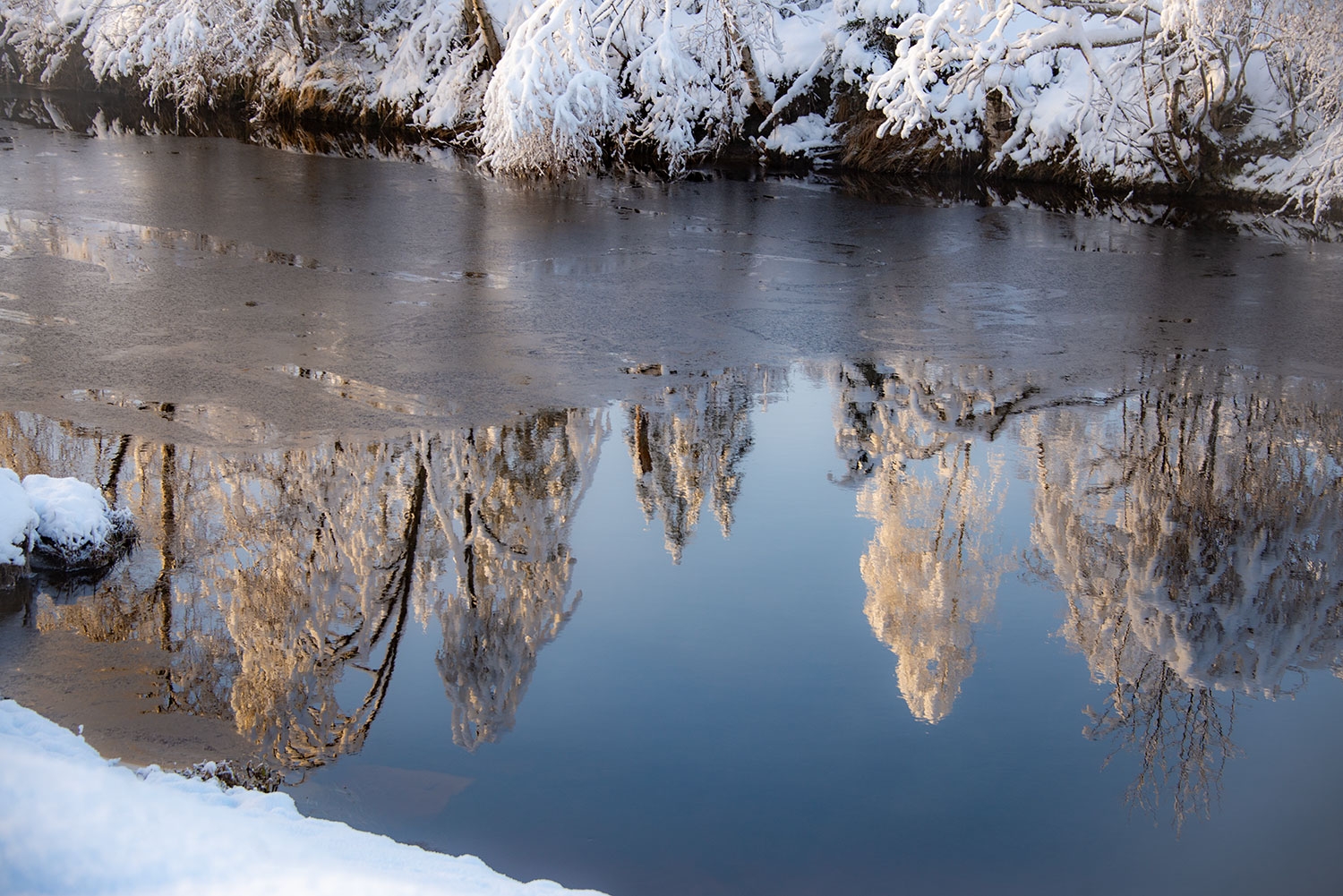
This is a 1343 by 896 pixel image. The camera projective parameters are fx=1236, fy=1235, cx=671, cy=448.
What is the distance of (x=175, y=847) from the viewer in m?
2.98

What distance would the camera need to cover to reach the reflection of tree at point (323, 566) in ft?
13.7

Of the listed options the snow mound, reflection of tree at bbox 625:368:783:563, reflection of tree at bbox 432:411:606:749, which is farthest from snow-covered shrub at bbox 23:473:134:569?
reflection of tree at bbox 625:368:783:563

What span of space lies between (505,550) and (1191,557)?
9.82ft

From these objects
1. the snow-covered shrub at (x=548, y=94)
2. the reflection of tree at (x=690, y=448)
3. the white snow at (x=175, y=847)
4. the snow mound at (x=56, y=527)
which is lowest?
the white snow at (x=175, y=847)

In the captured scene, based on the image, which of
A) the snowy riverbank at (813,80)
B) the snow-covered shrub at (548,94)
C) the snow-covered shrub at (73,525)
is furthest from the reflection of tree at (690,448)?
the snowy riverbank at (813,80)

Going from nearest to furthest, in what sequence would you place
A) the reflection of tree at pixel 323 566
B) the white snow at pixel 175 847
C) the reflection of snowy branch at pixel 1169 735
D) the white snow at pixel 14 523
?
the white snow at pixel 175 847 < the reflection of snowy branch at pixel 1169 735 < the reflection of tree at pixel 323 566 < the white snow at pixel 14 523

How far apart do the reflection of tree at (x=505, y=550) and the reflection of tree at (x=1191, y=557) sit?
6.58 ft

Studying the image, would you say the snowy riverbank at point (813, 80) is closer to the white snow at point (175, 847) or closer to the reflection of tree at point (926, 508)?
the reflection of tree at point (926, 508)

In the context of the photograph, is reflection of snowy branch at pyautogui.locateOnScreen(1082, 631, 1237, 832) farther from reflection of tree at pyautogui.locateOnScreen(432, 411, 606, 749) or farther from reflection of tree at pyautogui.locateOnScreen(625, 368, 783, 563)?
reflection of tree at pyautogui.locateOnScreen(432, 411, 606, 749)

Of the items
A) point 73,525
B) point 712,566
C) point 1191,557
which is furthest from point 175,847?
point 1191,557

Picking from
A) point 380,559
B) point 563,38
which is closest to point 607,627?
point 380,559

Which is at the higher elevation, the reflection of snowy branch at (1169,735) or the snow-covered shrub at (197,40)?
the snow-covered shrub at (197,40)

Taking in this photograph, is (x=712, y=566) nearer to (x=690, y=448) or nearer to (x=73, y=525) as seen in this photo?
(x=690, y=448)

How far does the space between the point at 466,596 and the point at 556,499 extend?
100 cm
